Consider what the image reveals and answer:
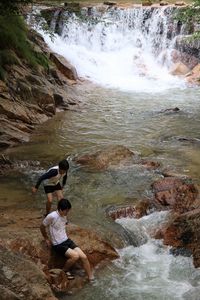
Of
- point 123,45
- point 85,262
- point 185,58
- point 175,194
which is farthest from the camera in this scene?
point 123,45

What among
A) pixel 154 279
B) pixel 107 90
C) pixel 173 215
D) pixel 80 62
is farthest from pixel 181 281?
pixel 80 62

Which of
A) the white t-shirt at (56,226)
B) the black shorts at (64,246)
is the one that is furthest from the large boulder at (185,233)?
the white t-shirt at (56,226)

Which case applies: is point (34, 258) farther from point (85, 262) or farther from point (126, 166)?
point (126, 166)

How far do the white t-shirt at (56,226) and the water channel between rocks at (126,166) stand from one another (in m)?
0.80

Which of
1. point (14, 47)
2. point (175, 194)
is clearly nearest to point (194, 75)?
point (14, 47)

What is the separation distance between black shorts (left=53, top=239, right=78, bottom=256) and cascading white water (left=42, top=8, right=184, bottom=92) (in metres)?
18.7

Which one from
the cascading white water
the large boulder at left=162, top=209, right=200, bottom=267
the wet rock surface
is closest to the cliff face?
the wet rock surface

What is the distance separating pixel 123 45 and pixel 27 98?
13936 millimetres

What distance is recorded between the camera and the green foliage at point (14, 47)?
17.1 metres

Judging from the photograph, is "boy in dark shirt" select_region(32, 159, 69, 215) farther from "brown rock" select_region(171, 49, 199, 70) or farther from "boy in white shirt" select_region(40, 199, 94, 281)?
"brown rock" select_region(171, 49, 199, 70)

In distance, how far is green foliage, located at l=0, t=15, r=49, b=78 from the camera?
17100 mm

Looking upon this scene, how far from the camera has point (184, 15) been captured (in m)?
14.1

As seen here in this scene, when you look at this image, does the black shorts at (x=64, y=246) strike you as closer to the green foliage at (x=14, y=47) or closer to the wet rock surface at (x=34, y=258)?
the wet rock surface at (x=34, y=258)

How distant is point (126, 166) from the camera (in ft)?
39.6
